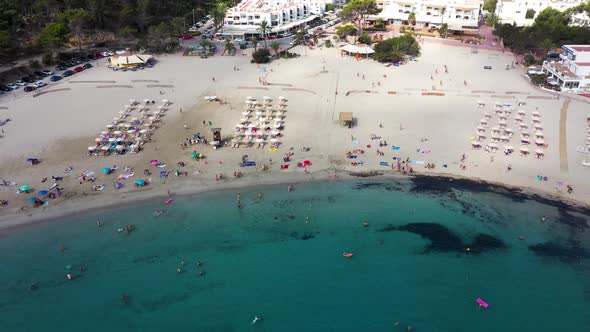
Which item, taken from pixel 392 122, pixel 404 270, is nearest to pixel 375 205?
pixel 404 270

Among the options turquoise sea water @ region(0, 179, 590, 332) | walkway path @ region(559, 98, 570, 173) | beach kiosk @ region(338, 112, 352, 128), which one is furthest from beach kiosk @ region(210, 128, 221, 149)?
walkway path @ region(559, 98, 570, 173)

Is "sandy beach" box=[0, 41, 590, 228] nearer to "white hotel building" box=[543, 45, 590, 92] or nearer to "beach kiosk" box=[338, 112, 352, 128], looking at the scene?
"beach kiosk" box=[338, 112, 352, 128]

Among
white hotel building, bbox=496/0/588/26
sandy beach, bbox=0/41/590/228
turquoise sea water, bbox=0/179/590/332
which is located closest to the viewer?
turquoise sea water, bbox=0/179/590/332

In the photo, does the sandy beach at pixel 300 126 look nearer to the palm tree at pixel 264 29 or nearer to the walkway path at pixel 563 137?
the walkway path at pixel 563 137

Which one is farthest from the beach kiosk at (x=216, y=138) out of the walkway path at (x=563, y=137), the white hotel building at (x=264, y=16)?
the white hotel building at (x=264, y=16)

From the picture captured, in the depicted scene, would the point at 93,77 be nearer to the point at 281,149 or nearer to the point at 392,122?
the point at 281,149

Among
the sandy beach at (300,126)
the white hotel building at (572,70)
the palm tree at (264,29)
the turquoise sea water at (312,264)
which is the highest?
the palm tree at (264,29)
